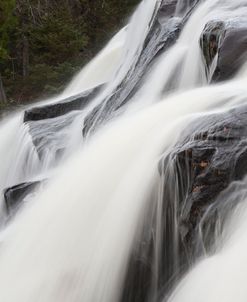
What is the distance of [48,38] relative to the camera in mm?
20266

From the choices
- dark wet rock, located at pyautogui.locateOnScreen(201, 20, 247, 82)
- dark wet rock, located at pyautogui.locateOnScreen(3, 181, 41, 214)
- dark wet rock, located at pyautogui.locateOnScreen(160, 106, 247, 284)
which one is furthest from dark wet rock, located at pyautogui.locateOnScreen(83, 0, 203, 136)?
dark wet rock, located at pyautogui.locateOnScreen(160, 106, 247, 284)

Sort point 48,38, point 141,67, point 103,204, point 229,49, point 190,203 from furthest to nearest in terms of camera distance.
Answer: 1. point 48,38
2. point 141,67
3. point 229,49
4. point 103,204
5. point 190,203

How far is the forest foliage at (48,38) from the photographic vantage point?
1933cm

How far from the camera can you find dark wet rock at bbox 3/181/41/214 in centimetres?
758

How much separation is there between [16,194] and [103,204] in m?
2.04

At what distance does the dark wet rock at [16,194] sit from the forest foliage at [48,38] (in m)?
10.3

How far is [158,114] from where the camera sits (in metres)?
7.25

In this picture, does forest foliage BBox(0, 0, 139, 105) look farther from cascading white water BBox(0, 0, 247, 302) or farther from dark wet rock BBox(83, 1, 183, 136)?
cascading white water BBox(0, 0, 247, 302)

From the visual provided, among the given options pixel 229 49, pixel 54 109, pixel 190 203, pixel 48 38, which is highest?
pixel 48 38

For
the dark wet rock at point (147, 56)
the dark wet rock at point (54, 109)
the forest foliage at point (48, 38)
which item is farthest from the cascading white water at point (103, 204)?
the forest foliage at point (48, 38)

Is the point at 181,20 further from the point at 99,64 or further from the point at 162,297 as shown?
the point at 162,297

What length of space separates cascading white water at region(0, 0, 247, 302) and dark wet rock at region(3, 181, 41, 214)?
0.30 meters

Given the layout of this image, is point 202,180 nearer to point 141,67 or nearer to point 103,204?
point 103,204

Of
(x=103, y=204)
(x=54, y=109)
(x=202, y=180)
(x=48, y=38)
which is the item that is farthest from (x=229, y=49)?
(x=48, y=38)
